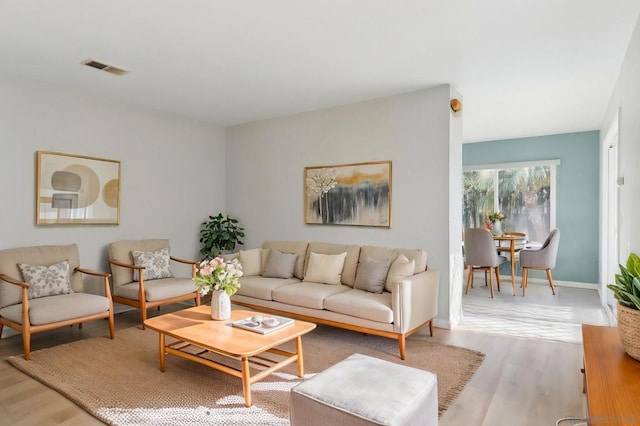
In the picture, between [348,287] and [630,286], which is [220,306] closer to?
[348,287]

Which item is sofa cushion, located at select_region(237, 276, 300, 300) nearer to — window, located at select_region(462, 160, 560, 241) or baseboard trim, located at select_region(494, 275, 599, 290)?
baseboard trim, located at select_region(494, 275, 599, 290)

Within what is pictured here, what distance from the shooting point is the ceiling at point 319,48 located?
2.56 meters

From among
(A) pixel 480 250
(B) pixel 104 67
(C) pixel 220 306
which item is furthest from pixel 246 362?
(A) pixel 480 250

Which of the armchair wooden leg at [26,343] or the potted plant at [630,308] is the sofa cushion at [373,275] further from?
the armchair wooden leg at [26,343]

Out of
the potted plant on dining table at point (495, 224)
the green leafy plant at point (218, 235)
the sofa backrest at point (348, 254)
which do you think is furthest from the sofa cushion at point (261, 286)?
the potted plant on dining table at point (495, 224)

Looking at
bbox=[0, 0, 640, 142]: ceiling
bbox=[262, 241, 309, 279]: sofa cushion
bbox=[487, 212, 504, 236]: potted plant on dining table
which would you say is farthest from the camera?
bbox=[487, 212, 504, 236]: potted plant on dining table

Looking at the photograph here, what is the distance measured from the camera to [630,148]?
2.85m

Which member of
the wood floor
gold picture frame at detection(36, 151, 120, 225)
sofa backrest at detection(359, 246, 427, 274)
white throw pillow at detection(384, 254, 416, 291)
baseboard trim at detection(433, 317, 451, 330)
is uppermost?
gold picture frame at detection(36, 151, 120, 225)

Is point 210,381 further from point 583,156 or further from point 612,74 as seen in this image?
point 583,156

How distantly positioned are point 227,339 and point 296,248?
2.22 m

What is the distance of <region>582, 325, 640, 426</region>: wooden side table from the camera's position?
1.26 metres

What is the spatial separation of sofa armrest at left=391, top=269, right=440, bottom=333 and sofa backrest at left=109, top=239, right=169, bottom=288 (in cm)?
298

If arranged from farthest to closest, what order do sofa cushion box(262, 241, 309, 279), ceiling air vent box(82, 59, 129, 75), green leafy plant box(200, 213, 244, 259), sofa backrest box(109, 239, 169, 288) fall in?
1. green leafy plant box(200, 213, 244, 259)
2. sofa cushion box(262, 241, 309, 279)
3. sofa backrest box(109, 239, 169, 288)
4. ceiling air vent box(82, 59, 129, 75)

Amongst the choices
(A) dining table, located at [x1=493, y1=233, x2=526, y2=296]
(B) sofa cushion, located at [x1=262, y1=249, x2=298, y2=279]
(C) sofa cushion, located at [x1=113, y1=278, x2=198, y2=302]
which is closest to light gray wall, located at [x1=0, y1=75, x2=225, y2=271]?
(C) sofa cushion, located at [x1=113, y1=278, x2=198, y2=302]
